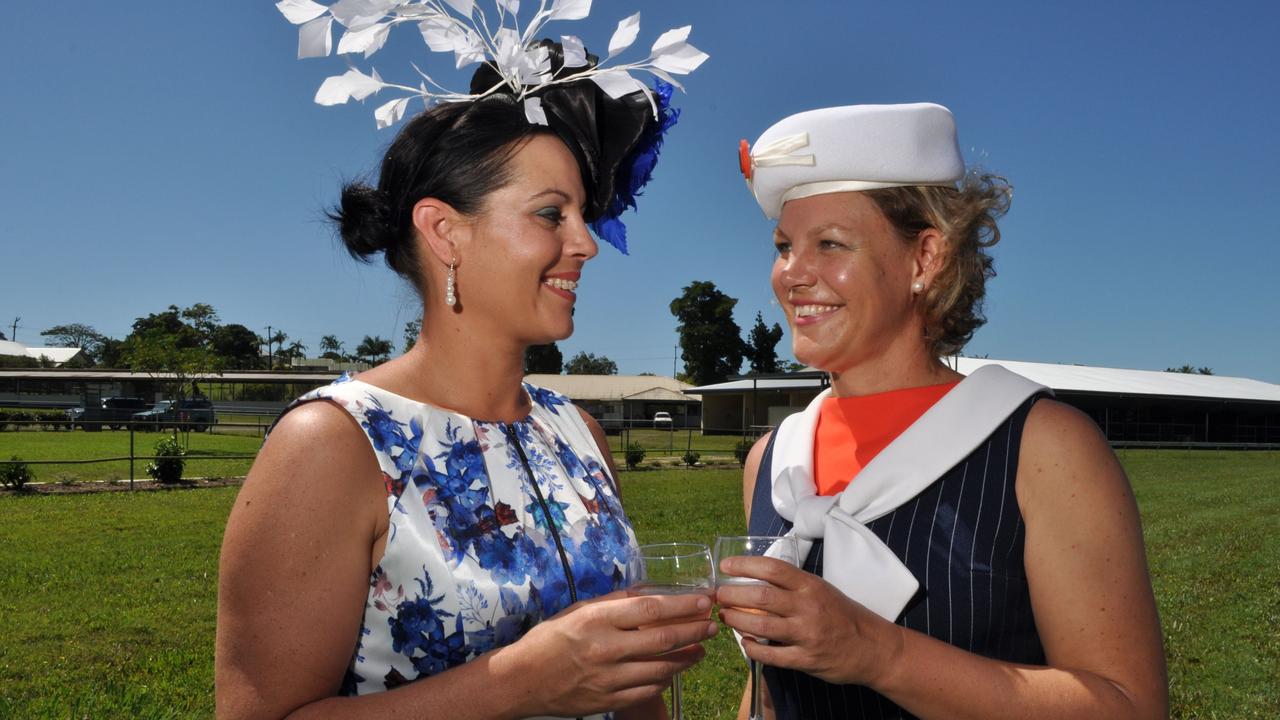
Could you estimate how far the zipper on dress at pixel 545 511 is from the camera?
6.81 ft

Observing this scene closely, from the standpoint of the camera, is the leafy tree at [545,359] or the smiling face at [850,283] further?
the leafy tree at [545,359]

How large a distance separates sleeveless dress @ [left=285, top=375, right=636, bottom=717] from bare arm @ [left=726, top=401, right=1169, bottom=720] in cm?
59

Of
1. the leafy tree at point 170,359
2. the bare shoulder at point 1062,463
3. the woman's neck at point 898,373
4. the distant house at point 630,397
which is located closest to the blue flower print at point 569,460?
the woman's neck at point 898,373

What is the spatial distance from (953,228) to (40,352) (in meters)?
116

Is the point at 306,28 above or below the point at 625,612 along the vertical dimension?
above

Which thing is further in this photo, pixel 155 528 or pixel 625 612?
pixel 155 528

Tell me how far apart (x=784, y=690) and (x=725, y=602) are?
69cm

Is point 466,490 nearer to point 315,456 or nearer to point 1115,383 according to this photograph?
point 315,456

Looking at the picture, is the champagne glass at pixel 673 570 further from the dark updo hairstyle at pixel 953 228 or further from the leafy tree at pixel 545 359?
the leafy tree at pixel 545 359

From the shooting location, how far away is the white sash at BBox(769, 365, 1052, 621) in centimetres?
191

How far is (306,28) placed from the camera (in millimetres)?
2158

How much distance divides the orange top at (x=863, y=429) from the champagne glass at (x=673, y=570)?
57cm

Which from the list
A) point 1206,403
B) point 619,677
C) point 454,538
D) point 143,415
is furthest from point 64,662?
point 1206,403

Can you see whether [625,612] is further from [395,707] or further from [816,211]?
[816,211]
